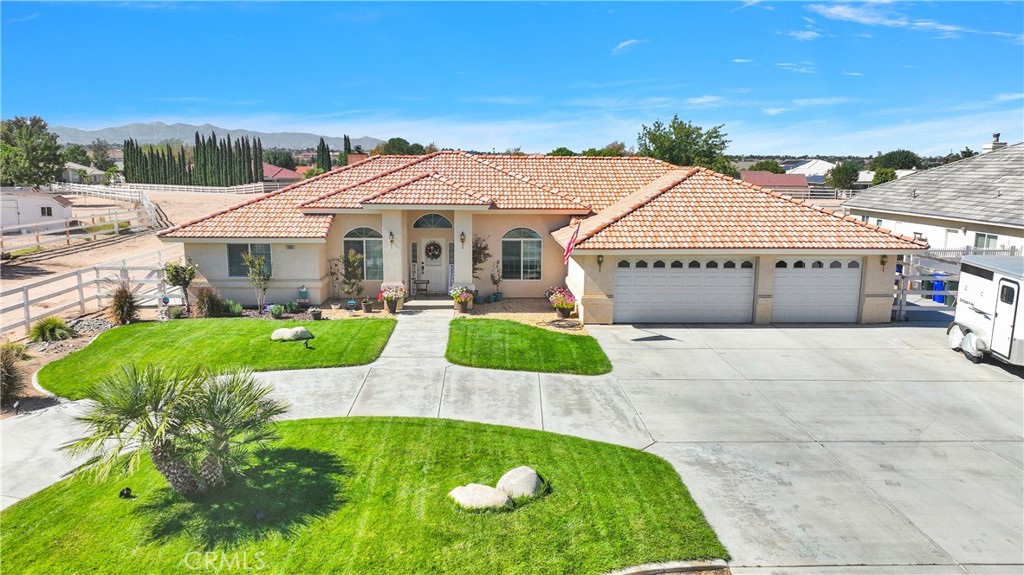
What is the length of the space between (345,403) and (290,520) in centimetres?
430

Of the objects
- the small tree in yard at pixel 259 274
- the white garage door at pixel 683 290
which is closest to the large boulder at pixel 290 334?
the small tree in yard at pixel 259 274

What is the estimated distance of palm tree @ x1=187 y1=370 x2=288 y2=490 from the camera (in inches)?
306

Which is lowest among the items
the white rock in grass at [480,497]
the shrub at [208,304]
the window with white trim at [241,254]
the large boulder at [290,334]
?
the white rock in grass at [480,497]

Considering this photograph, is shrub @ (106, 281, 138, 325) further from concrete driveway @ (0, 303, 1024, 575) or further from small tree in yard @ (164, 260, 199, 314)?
concrete driveway @ (0, 303, 1024, 575)

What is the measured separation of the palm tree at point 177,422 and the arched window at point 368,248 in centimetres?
1272

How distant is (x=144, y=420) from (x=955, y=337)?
17581 mm

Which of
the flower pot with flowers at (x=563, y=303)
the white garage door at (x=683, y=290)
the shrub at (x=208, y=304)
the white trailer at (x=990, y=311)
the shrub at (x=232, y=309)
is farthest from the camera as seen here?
the shrub at (x=232, y=309)

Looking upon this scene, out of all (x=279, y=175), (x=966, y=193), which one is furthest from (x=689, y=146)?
(x=279, y=175)

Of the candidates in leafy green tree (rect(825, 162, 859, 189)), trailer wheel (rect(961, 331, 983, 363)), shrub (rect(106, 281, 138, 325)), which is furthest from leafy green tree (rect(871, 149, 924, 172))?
shrub (rect(106, 281, 138, 325))

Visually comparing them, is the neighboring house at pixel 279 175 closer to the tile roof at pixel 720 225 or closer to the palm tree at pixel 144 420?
the tile roof at pixel 720 225

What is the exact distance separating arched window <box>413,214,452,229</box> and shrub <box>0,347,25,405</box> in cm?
1149

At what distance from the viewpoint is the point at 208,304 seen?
60.5 ft

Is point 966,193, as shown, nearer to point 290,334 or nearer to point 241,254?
point 290,334

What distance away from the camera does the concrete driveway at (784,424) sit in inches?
306
